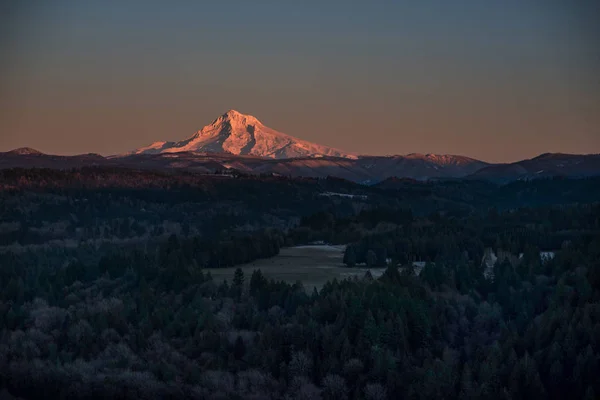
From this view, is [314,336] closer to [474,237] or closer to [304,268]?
[304,268]

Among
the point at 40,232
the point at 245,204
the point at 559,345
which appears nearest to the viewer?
the point at 559,345

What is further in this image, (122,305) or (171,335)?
(122,305)

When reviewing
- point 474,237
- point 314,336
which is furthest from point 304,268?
point 314,336

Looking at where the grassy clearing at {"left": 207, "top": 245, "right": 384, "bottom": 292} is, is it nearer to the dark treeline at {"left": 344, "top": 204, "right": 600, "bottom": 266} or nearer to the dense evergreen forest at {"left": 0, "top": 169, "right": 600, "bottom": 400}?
the dense evergreen forest at {"left": 0, "top": 169, "right": 600, "bottom": 400}

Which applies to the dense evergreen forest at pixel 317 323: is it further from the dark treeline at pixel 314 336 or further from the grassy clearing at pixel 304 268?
the grassy clearing at pixel 304 268

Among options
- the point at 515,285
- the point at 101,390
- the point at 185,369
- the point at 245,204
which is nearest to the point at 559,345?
the point at 515,285

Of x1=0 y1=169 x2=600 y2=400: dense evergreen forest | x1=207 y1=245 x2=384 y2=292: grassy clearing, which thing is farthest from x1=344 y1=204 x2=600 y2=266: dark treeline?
x1=207 y1=245 x2=384 y2=292: grassy clearing

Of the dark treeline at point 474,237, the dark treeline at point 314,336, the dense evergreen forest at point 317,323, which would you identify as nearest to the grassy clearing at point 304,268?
the dense evergreen forest at point 317,323

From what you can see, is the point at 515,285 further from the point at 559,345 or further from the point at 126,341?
the point at 126,341
